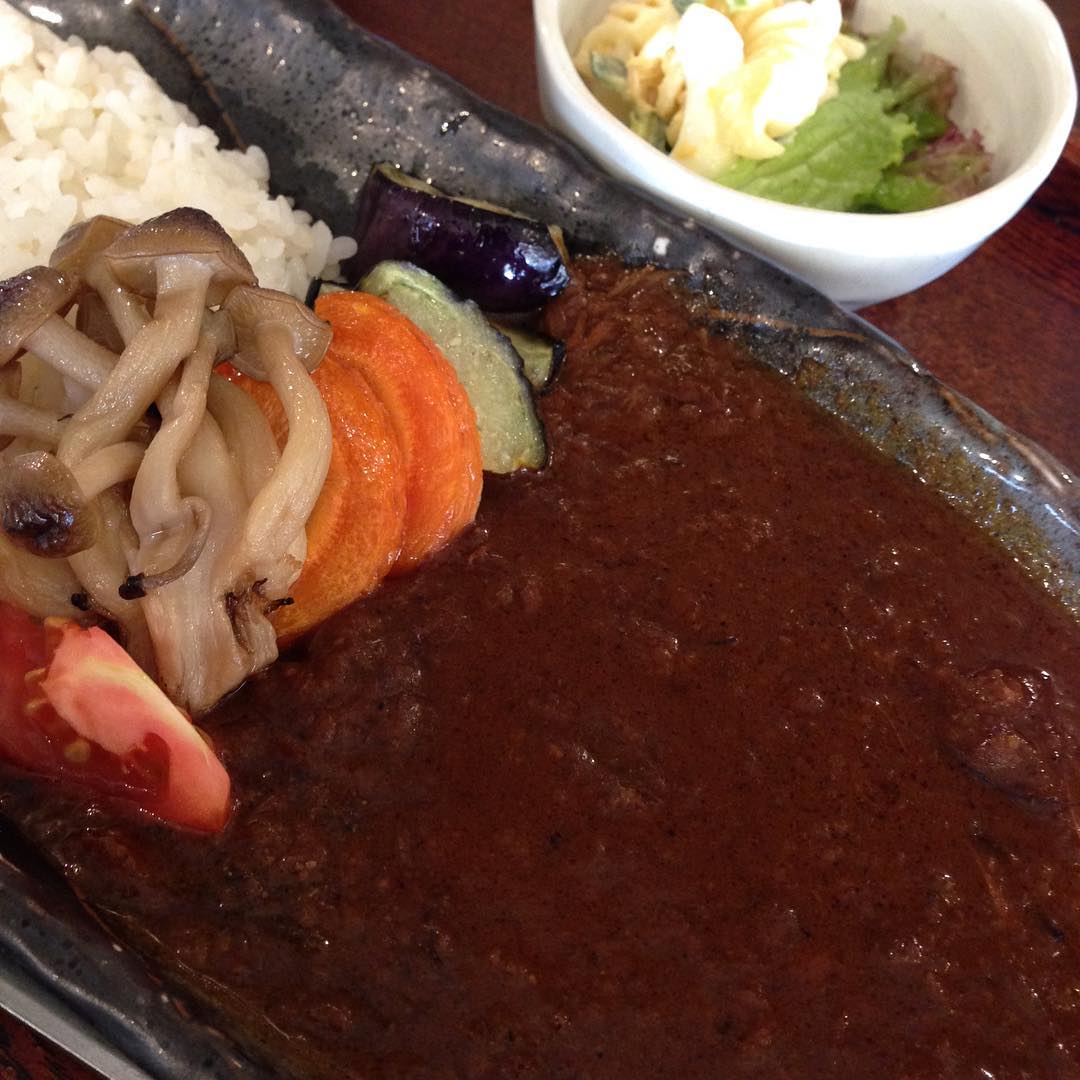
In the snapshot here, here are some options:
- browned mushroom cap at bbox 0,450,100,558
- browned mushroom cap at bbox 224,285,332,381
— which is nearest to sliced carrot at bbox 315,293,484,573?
browned mushroom cap at bbox 224,285,332,381

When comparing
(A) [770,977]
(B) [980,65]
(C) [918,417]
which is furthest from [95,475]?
(B) [980,65]

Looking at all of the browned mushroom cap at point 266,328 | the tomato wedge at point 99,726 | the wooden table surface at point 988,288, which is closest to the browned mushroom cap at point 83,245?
the browned mushroom cap at point 266,328

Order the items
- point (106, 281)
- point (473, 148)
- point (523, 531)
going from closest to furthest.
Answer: point (106, 281) → point (523, 531) → point (473, 148)

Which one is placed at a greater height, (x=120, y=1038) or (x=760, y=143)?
(x=760, y=143)

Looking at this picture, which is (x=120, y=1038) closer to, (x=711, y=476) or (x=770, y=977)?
(x=770, y=977)

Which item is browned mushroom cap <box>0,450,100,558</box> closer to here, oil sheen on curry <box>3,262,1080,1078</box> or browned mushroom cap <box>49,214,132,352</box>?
browned mushroom cap <box>49,214,132,352</box>

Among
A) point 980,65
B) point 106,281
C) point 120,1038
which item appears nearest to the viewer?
point 120,1038

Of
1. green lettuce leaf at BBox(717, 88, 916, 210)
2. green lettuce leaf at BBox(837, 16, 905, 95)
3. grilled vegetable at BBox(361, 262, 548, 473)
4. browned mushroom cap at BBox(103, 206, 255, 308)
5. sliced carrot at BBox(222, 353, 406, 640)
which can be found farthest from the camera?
green lettuce leaf at BBox(837, 16, 905, 95)
